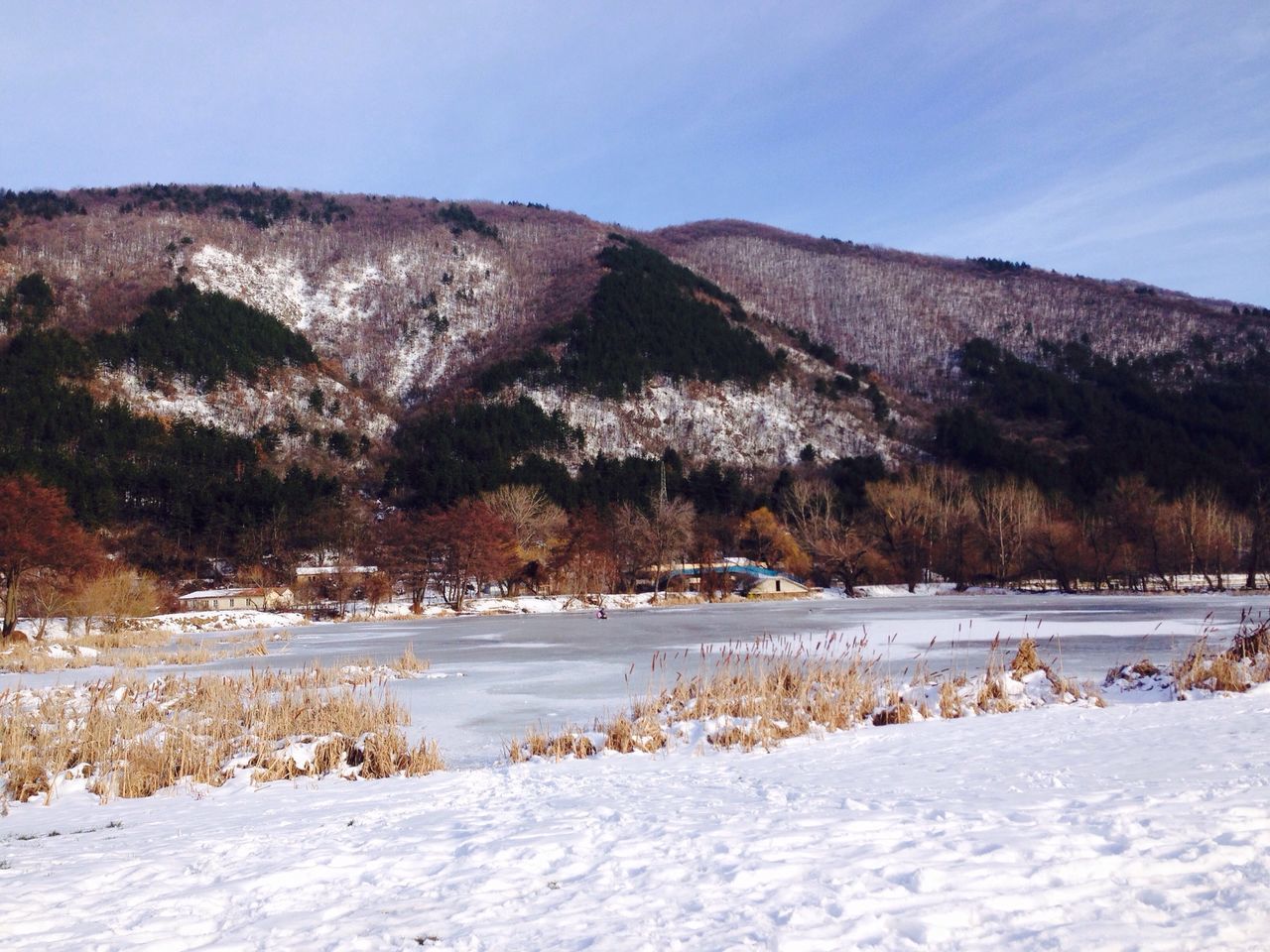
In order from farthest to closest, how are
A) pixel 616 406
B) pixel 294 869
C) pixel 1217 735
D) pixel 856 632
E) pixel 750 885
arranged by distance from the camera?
pixel 616 406 → pixel 856 632 → pixel 1217 735 → pixel 294 869 → pixel 750 885

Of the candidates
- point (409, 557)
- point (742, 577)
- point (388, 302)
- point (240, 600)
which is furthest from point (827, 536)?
point (388, 302)

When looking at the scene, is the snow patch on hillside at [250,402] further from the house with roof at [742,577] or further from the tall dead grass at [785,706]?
the tall dead grass at [785,706]

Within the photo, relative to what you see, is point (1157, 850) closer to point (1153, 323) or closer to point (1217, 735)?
point (1217, 735)

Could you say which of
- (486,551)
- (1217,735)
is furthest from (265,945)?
(486,551)

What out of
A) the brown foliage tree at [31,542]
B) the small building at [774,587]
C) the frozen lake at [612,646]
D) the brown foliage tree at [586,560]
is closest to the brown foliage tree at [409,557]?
the frozen lake at [612,646]

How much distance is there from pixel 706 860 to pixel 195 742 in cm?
750

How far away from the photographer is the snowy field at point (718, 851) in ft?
14.6

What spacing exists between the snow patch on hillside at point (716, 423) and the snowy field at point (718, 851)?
97.6 metres

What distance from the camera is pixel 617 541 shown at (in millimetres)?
71000

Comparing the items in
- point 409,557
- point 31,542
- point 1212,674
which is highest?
point 31,542

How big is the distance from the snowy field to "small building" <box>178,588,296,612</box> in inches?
1965

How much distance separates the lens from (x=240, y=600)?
2242 inches

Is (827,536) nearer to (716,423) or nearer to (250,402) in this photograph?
(716,423)

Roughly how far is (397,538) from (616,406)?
6180cm
